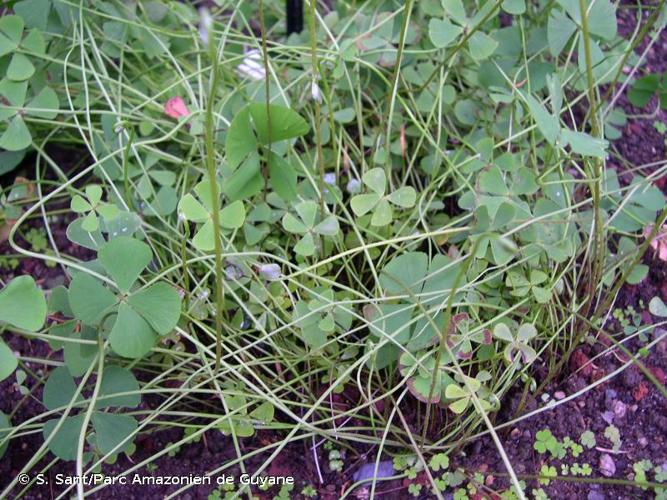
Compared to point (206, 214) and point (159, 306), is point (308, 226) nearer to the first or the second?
point (206, 214)

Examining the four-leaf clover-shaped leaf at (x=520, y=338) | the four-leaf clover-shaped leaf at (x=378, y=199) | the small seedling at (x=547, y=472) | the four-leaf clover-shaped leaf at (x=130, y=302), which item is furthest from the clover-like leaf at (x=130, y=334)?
the small seedling at (x=547, y=472)

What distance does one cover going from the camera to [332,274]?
45.8 inches

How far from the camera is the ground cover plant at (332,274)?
95cm

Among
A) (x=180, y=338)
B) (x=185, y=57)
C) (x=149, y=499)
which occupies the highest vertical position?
(x=185, y=57)

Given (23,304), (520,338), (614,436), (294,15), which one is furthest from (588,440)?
(294,15)

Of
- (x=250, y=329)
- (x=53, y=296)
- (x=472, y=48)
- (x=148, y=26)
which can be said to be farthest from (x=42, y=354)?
(x=472, y=48)

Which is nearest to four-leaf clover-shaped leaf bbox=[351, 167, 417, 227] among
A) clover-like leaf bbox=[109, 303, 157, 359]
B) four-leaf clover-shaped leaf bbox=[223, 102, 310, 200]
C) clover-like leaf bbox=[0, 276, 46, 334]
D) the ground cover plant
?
the ground cover plant

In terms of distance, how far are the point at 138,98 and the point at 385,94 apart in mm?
505

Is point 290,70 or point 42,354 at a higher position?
point 290,70

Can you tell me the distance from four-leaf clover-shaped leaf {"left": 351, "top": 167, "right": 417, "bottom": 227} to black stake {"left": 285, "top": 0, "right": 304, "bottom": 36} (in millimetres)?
474

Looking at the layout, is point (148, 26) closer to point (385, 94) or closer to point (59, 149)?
point (59, 149)

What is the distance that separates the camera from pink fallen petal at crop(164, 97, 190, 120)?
1.23 m

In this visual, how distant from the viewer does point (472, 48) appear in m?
1.17

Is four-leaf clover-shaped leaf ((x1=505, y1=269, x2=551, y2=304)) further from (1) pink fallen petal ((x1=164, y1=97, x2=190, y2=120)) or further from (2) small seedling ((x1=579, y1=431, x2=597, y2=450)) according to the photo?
(1) pink fallen petal ((x1=164, y1=97, x2=190, y2=120))
